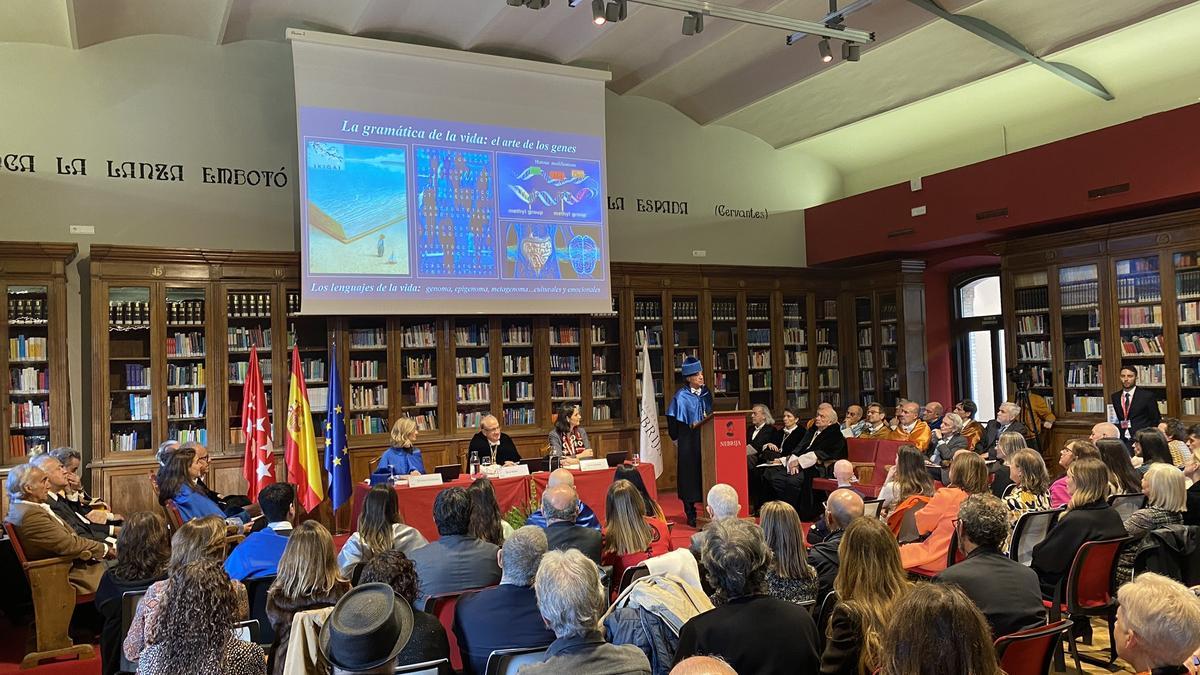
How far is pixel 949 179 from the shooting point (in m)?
10.6

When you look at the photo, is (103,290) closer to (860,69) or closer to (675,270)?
(675,270)

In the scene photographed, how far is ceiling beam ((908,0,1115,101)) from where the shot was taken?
335 inches

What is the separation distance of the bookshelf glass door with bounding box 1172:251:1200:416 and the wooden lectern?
4.46 meters

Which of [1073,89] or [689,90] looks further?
[689,90]

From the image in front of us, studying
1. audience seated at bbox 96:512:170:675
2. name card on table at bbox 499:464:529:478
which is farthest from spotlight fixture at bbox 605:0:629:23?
audience seated at bbox 96:512:170:675

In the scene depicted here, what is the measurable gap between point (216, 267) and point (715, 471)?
5234mm

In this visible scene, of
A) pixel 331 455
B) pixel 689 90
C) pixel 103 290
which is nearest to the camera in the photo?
pixel 331 455

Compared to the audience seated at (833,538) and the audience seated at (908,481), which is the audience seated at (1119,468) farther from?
the audience seated at (833,538)

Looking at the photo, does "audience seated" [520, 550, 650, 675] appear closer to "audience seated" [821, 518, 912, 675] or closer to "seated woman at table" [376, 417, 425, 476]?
"audience seated" [821, 518, 912, 675]

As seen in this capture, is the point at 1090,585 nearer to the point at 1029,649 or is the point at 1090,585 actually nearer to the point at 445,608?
the point at 1029,649

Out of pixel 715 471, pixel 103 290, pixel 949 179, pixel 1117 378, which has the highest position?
pixel 949 179

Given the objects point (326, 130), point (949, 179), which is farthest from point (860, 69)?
point (326, 130)

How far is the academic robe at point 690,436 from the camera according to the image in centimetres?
875

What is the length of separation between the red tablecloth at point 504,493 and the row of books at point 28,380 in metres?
3.09
